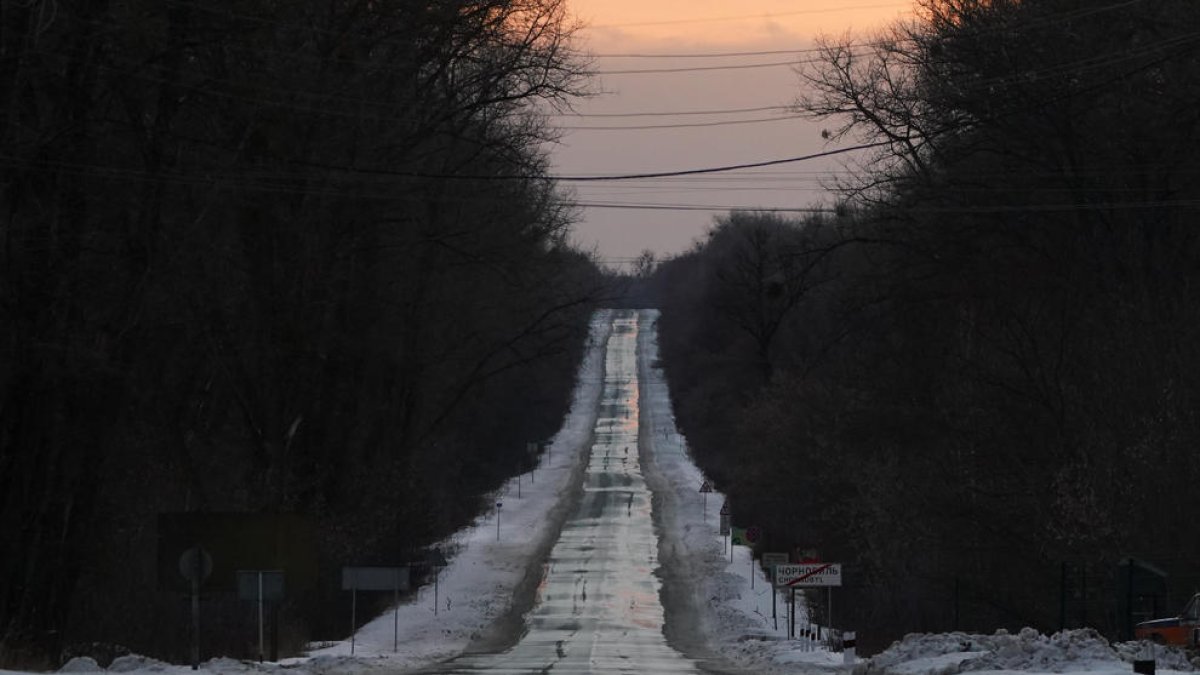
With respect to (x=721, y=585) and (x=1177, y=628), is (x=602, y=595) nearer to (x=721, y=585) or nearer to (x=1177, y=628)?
(x=721, y=585)

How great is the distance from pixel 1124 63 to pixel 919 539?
11706 millimetres

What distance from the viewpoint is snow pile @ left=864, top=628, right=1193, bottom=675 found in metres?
18.8

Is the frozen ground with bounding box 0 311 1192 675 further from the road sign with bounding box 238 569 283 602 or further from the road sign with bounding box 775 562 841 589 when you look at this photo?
the road sign with bounding box 775 562 841 589

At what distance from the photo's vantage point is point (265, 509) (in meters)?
39.3

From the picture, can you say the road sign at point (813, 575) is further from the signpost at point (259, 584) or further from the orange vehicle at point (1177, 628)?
the signpost at point (259, 584)

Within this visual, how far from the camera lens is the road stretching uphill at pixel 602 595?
104 feet

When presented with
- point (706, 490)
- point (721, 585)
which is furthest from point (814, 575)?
point (706, 490)

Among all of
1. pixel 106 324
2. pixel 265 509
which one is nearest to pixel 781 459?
pixel 265 509

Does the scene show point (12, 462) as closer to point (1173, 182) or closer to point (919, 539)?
point (919, 539)

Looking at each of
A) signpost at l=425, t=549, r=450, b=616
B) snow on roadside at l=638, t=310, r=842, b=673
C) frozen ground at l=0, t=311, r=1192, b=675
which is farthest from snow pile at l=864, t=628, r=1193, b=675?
signpost at l=425, t=549, r=450, b=616

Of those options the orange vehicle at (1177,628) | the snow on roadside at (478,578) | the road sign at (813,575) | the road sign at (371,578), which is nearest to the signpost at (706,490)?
the snow on roadside at (478,578)

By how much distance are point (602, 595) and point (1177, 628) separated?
101ft

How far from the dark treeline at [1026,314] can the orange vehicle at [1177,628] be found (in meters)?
4.26

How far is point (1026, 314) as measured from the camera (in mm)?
44094
